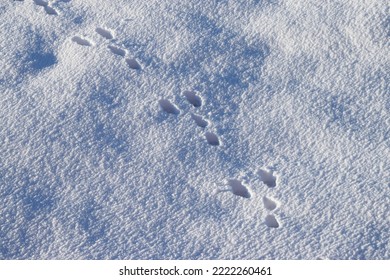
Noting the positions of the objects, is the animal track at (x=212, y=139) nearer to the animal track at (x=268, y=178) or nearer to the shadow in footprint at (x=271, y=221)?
the animal track at (x=268, y=178)

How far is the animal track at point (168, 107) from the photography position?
7.42ft

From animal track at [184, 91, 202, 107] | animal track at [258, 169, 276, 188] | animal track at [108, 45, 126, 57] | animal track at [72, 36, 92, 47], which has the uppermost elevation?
animal track at [258, 169, 276, 188]

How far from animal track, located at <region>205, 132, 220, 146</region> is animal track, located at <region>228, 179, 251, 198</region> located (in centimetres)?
18

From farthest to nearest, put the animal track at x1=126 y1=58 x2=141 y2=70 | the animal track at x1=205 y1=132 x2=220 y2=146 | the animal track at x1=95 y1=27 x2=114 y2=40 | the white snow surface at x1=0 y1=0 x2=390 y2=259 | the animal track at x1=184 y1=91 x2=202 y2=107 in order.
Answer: the animal track at x1=95 y1=27 x2=114 y2=40, the animal track at x1=126 y1=58 x2=141 y2=70, the animal track at x1=184 y1=91 x2=202 y2=107, the animal track at x1=205 y1=132 x2=220 y2=146, the white snow surface at x1=0 y1=0 x2=390 y2=259

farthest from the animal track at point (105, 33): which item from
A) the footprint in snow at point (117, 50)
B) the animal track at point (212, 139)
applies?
the animal track at point (212, 139)

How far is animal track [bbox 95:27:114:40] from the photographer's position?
2.52 metres

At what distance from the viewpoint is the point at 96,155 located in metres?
2.15

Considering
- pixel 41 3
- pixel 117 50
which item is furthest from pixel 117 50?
pixel 41 3

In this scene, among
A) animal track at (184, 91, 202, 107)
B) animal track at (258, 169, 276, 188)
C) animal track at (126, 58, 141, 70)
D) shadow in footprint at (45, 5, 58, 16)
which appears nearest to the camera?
animal track at (258, 169, 276, 188)

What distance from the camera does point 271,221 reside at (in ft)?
6.39

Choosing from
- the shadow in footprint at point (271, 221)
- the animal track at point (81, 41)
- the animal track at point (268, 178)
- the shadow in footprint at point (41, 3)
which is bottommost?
the shadow in footprint at point (41, 3)

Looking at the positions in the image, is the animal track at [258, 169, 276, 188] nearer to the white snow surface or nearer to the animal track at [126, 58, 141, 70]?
the white snow surface

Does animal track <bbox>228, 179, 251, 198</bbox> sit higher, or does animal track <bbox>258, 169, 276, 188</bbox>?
animal track <bbox>258, 169, 276, 188</bbox>

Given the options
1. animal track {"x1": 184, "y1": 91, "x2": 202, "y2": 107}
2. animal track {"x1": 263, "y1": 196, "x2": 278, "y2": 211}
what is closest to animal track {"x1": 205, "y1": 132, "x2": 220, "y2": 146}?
animal track {"x1": 184, "y1": 91, "x2": 202, "y2": 107}
